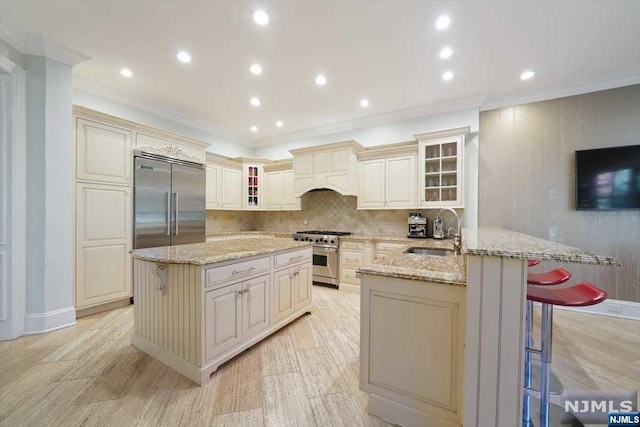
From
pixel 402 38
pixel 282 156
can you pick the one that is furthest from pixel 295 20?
pixel 282 156

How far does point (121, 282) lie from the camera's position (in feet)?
10.2

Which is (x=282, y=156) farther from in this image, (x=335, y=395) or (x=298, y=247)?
(x=335, y=395)

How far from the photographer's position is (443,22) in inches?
83.0

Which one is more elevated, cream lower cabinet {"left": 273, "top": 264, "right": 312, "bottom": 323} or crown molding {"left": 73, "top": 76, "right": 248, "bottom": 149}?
crown molding {"left": 73, "top": 76, "right": 248, "bottom": 149}

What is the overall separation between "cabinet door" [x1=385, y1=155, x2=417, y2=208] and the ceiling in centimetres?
89

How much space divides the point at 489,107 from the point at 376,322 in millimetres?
3684

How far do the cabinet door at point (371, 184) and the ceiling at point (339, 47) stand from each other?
0.94 metres

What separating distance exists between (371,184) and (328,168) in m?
0.79

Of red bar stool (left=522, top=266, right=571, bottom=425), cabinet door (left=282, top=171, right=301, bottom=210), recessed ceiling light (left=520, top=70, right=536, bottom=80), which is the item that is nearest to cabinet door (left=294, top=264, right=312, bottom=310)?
red bar stool (left=522, top=266, right=571, bottom=425)

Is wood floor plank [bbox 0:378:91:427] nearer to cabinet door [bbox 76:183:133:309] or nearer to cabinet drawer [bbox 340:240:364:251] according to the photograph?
cabinet door [bbox 76:183:133:309]

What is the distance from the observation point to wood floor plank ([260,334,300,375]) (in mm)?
1928

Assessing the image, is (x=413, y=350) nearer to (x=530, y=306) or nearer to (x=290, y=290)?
(x=530, y=306)

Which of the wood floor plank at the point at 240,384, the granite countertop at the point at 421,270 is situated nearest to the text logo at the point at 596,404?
the granite countertop at the point at 421,270

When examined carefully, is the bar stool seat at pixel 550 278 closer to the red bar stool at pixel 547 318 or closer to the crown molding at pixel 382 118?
the red bar stool at pixel 547 318
